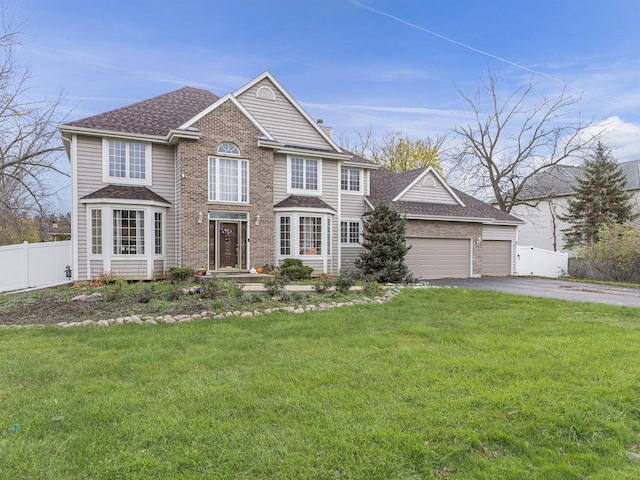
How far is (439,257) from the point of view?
17953mm

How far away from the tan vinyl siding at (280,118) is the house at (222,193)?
4 cm

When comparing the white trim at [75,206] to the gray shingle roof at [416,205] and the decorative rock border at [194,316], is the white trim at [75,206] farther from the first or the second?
the gray shingle roof at [416,205]

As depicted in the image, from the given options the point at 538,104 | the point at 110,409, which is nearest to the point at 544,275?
the point at 538,104

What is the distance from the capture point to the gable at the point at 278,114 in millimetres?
15609

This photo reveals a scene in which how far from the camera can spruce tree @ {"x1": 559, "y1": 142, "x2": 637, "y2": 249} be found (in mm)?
26391

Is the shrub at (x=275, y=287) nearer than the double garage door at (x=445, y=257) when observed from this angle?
Yes

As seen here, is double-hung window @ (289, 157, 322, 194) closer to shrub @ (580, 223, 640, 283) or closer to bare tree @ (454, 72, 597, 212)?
shrub @ (580, 223, 640, 283)

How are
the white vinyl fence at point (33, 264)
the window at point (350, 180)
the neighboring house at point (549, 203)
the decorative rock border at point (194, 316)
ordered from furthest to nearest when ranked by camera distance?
the neighboring house at point (549, 203) → the window at point (350, 180) → the white vinyl fence at point (33, 264) → the decorative rock border at point (194, 316)

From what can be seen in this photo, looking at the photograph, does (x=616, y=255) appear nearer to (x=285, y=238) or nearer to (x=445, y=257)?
(x=445, y=257)

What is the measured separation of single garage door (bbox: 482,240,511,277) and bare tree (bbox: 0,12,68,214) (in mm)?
20267

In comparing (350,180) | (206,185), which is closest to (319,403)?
(206,185)

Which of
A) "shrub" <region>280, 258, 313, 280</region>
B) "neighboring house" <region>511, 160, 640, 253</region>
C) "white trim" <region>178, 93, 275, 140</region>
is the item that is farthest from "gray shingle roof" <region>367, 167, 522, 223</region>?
"neighboring house" <region>511, 160, 640, 253</region>

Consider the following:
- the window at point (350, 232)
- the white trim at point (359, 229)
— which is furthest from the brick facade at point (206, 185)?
the window at point (350, 232)

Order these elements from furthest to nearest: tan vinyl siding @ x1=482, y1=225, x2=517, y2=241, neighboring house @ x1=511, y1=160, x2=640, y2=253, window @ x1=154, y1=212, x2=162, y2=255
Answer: neighboring house @ x1=511, y1=160, x2=640, y2=253 → tan vinyl siding @ x1=482, y1=225, x2=517, y2=241 → window @ x1=154, y1=212, x2=162, y2=255
